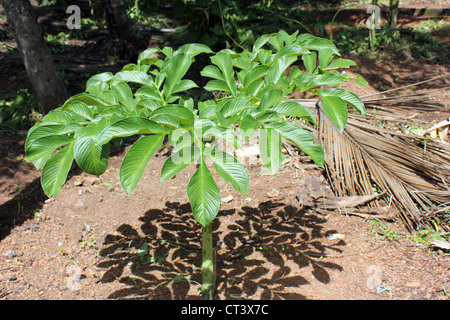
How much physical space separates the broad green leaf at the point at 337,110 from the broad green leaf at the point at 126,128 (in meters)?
0.66

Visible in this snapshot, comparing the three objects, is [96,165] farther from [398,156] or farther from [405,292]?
[398,156]

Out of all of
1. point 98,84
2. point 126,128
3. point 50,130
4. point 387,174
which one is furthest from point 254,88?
point 387,174

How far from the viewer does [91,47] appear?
18.4ft

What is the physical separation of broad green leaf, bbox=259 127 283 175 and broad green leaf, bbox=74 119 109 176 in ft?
1.83

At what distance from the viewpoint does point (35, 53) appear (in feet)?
11.7

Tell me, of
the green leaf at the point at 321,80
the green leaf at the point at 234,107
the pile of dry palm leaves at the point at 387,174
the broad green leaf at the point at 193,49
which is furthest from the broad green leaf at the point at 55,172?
the pile of dry palm leaves at the point at 387,174

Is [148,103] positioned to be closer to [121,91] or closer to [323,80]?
[121,91]

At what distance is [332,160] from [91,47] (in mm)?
4370

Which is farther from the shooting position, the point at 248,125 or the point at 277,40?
the point at 277,40

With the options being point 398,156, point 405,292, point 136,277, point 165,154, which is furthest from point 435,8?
point 136,277

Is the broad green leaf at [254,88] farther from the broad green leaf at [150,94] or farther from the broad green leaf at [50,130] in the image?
the broad green leaf at [50,130]

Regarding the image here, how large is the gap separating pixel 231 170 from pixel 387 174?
171 centimetres

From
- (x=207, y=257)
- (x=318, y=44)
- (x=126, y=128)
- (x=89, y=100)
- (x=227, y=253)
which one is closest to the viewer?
(x=126, y=128)

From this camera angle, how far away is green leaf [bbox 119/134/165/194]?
47.2 inches
